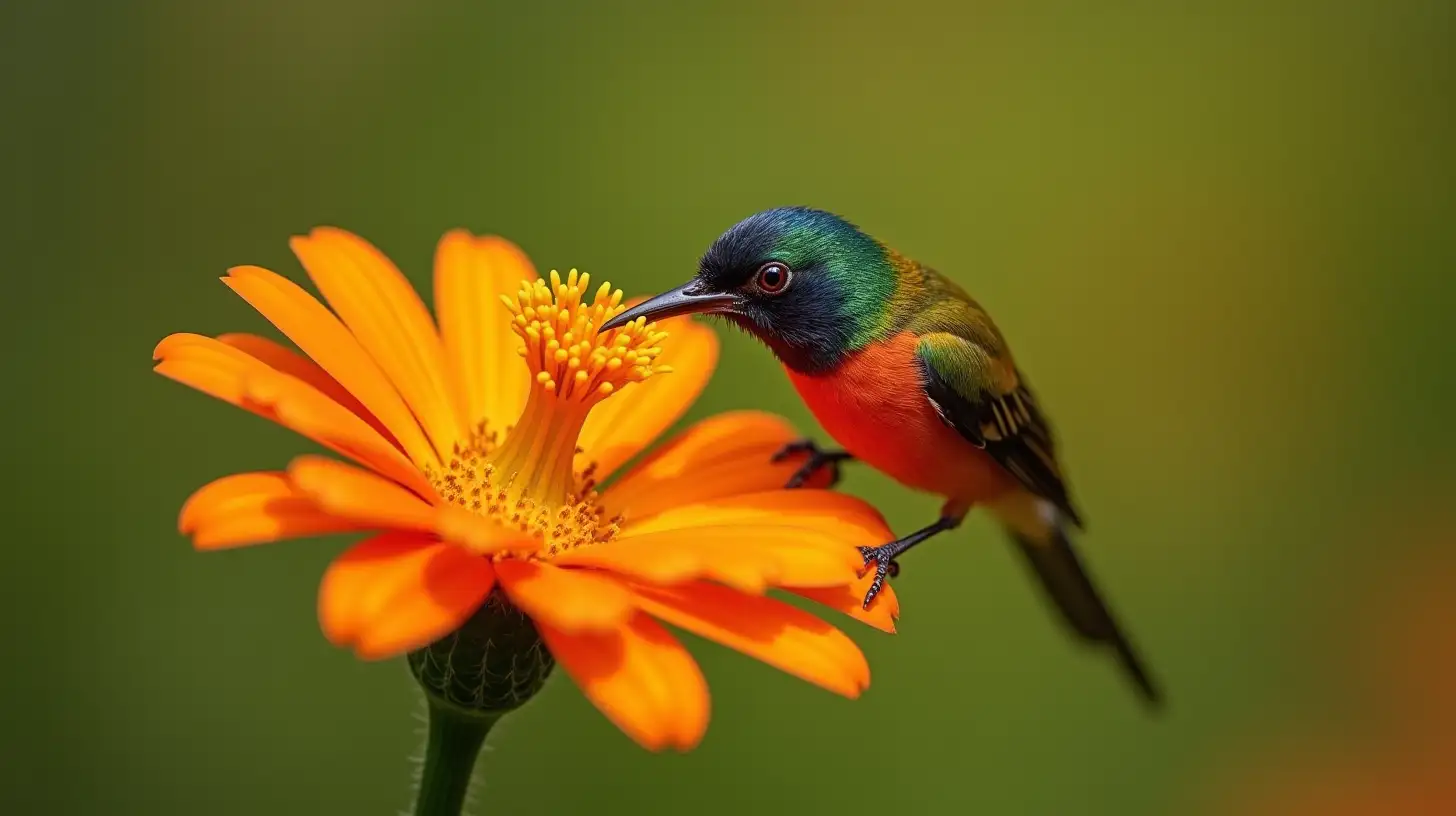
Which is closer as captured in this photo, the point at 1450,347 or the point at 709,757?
the point at 709,757

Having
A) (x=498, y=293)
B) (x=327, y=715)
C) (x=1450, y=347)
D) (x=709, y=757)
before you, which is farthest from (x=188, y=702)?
(x=1450, y=347)

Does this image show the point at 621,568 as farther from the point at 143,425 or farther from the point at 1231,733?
the point at 1231,733

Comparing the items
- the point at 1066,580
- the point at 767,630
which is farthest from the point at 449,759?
the point at 1066,580

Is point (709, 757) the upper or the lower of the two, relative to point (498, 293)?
lower

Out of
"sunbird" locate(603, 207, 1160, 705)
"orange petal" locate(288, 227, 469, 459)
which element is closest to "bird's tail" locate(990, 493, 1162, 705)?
"sunbird" locate(603, 207, 1160, 705)

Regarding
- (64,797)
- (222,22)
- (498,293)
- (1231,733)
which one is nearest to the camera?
(498,293)

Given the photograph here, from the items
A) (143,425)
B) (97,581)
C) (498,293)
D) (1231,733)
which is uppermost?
(498,293)

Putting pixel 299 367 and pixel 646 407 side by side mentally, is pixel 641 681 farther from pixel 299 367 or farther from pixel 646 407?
pixel 646 407
